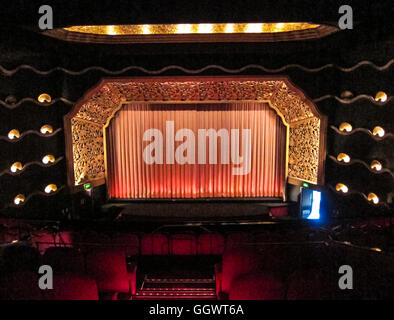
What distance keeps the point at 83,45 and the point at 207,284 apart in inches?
212

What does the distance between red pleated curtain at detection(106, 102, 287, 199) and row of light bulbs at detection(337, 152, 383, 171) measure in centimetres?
252

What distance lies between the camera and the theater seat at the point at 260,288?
2406mm

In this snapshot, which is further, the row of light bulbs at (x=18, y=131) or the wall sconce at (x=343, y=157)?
the wall sconce at (x=343, y=157)

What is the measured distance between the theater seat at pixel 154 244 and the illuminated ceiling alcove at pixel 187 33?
13.4 feet

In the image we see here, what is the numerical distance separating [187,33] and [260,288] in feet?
16.8

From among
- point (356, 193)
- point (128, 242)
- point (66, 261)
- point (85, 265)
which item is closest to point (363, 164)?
point (356, 193)

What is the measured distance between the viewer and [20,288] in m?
2.35

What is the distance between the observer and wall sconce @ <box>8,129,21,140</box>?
18.2 ft

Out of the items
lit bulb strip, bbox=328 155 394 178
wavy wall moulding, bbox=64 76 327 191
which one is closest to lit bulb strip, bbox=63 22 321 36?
wavy wall moulding, bbox=64 76 327 191

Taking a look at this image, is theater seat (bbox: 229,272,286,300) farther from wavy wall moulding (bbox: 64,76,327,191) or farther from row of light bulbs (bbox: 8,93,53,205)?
row of light bulbs (bbox: 8,93,53,205)

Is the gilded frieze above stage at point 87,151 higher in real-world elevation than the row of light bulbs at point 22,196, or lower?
higher

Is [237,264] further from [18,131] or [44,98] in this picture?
[44,98]

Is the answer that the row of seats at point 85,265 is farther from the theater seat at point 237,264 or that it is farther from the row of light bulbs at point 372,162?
the row of light bulbs at point 372,162

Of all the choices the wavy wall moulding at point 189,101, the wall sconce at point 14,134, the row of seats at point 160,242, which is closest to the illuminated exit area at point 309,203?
the wavy wall moulding at point 189,101
